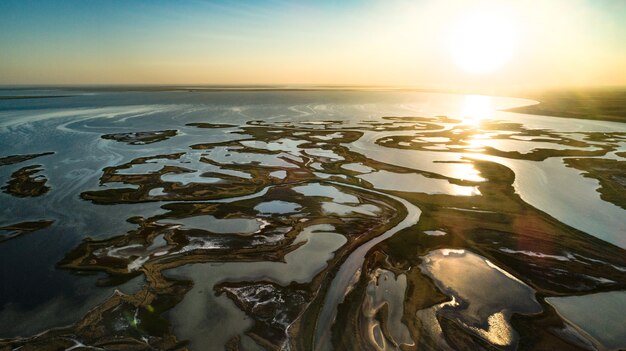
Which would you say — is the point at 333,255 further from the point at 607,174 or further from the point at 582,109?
the point at 582,109

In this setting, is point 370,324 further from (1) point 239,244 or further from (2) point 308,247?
(1) point 239,244

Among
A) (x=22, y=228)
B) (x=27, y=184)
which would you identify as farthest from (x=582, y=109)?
(x=22, y=228)

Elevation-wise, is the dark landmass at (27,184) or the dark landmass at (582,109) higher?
the dark landmass at (582,109)

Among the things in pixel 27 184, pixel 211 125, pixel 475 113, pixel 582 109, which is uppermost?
pixel 582 109

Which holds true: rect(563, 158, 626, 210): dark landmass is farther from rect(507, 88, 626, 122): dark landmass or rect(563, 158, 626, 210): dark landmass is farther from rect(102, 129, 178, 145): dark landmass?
rect(507, 88, 626, 122): dark landmass

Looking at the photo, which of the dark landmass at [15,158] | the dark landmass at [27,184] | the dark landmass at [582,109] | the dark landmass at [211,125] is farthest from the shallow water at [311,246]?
the dark landmass at [582,109]

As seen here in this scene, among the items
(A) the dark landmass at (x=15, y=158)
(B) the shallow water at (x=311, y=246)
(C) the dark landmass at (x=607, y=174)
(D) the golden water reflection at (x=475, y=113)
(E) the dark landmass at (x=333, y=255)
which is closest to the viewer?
(E) the dark landmass at (x=333, y=255)

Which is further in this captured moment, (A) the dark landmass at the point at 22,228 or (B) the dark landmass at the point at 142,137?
(B) the dark landmass at the point at 142,137

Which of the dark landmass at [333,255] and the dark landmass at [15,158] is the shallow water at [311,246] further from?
the dark landmass at [15,158]
